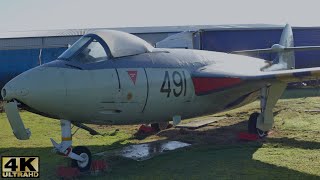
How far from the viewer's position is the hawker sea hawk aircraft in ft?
23.3

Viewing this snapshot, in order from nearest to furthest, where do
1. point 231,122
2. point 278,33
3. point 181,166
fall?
point 181,166 → point 231,122 → point 278,33

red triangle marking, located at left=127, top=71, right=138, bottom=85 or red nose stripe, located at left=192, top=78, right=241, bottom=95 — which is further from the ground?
red triangle marking, located at left=127, top=71, right=138, bottom=85

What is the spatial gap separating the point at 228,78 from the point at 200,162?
2258mm

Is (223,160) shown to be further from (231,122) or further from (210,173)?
(231,122)

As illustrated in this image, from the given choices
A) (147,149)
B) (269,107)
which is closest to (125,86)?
(147,149)

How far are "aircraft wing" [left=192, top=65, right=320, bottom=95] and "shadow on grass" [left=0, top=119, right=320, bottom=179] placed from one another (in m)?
1.53

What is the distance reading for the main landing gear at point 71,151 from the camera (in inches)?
295

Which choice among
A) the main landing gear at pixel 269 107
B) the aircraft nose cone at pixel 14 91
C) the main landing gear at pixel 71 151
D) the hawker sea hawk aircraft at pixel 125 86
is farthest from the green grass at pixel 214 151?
the aircraft nose cone at pixel 14 91

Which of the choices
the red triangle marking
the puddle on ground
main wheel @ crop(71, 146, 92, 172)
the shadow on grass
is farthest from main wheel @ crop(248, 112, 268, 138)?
main wheel @ crop(71, 146, 92, 172)

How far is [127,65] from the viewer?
26.5 ft

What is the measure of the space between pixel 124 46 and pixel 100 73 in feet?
3.65

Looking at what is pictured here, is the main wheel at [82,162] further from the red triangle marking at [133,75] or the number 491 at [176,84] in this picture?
the number 491 at [176,84]

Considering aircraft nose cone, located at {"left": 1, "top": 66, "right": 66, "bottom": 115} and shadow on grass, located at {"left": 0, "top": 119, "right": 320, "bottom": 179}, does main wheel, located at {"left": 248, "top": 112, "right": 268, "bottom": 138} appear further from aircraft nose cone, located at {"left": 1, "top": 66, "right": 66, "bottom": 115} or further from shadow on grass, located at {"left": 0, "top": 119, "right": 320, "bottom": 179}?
aircraft nose cone, located at {"left": 1, "top": 66, "right": 66, "bottom": 115}

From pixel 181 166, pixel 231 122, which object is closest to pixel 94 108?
pixel 181 166
